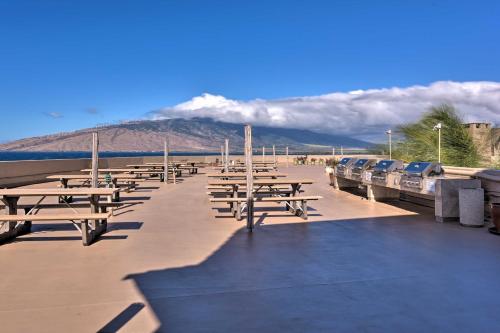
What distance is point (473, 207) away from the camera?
6.73 metres

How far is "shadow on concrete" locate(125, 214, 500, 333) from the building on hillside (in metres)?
5.75

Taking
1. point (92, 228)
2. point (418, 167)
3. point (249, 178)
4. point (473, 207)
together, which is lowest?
point (92, 228)

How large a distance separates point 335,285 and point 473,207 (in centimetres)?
403

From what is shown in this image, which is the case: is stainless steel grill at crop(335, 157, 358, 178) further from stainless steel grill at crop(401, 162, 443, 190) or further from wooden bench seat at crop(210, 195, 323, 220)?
stainless steel grill at crop(401, 162, 443, 190)

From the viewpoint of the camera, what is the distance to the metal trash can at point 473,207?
263 inches

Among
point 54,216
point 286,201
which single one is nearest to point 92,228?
point 54,216

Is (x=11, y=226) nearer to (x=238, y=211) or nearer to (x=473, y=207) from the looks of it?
(x=238, y=211)

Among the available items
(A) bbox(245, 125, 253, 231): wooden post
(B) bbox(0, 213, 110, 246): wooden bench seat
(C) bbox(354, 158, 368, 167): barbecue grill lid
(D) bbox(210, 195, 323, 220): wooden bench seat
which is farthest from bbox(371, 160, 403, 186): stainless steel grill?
(B) bbox(0, 213, 110, 246): wooden bench seat

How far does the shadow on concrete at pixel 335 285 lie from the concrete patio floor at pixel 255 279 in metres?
0.01

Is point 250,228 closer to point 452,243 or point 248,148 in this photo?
point 248,148

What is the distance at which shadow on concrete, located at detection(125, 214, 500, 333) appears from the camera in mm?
3023

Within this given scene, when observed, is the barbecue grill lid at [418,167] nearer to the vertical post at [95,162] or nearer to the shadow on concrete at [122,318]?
the vertical post at [95,162]

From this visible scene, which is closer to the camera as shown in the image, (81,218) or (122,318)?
(122,318)

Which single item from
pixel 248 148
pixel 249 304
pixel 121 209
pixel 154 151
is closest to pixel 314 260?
pixel 249 304
